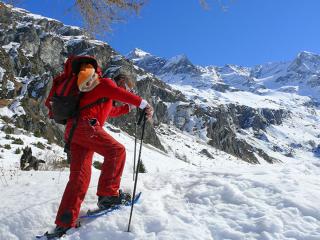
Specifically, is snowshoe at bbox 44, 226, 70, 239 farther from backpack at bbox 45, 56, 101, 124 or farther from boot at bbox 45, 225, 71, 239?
backpack at bbox 45, 56, 101, 124

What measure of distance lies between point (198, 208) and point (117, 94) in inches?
76.9

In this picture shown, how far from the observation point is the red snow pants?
20.1 ft

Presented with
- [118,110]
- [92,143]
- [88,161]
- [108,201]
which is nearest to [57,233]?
[108,201]

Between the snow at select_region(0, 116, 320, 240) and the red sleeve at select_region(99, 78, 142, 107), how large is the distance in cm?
152

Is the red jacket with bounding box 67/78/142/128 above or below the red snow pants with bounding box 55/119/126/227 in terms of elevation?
above

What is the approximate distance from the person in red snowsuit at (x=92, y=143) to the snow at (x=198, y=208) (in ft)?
1.30

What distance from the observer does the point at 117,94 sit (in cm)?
620

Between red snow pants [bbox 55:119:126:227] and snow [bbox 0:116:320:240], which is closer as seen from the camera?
snow [bbox 0:116:320:240]

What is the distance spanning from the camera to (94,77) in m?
6.20

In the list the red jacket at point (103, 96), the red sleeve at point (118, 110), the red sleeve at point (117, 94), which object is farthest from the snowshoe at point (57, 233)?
the red sleeve at point (118, 110)

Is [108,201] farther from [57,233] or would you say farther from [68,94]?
[68,94]

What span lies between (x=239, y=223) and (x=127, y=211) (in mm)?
1528

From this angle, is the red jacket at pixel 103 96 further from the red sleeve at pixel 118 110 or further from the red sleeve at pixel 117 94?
the red sleeve at pixel 118 110

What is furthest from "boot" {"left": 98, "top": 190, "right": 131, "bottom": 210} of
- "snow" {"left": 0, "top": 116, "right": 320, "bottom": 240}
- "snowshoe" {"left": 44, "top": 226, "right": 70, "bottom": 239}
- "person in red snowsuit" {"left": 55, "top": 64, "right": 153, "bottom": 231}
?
"snowshoe" {"left": 44, "top": 226, "right": 70, "bottom": 239}
